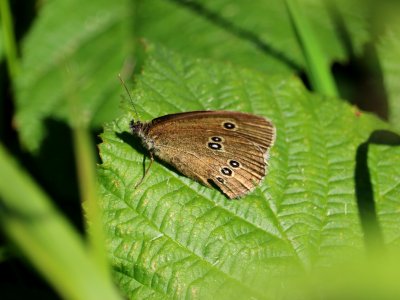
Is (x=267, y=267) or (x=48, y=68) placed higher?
(x=48, y=68)

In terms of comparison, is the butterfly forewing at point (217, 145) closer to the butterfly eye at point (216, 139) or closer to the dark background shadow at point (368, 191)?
the butterfly eye at point (216, 139)

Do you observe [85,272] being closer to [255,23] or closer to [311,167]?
[311,167]

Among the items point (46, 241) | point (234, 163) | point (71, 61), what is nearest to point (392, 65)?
point (234, 163)

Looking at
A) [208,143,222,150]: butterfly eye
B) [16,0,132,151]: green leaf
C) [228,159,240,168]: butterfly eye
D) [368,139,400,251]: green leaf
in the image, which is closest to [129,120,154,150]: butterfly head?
[208,143,222,150]: butterfly eye

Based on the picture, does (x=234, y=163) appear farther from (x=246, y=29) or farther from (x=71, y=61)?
(x=71, y=61)

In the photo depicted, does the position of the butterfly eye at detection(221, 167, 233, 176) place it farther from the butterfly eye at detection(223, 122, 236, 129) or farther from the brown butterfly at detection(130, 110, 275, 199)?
the butterfly eye at detection(223, 122, 236, 129)

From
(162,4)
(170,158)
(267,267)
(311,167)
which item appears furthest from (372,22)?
(267,267)
